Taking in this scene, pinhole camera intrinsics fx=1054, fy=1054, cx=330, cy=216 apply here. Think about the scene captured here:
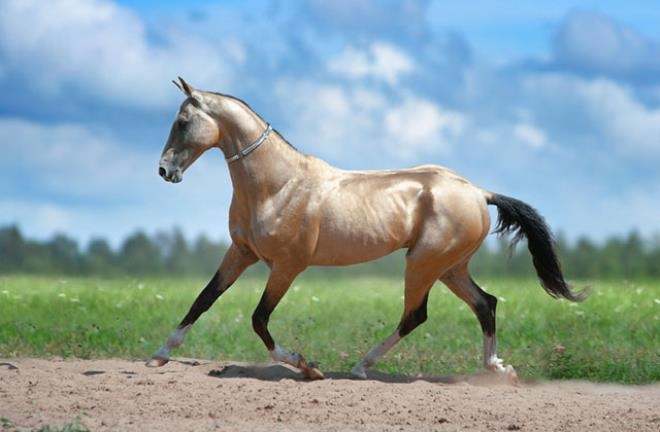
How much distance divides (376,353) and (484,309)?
1.10 m

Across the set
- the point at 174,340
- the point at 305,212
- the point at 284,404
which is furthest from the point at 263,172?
the point at 284,404

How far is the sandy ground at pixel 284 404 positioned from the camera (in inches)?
284

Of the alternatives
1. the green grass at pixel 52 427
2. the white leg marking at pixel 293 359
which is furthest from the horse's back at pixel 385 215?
Answer: the green grass at pixel 52 427

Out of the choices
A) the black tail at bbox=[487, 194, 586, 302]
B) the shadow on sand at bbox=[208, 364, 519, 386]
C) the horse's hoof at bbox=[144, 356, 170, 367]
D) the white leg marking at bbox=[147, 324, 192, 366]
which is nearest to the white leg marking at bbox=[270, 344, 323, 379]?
the shadow on sand at bbox=[208, 364, 519, 386]

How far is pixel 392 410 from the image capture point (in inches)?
297

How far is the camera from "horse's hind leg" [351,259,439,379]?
8.64 metres

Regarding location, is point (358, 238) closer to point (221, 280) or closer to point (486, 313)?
point (221, 280)

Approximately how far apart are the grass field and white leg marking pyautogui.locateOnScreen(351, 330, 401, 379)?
0.92 m

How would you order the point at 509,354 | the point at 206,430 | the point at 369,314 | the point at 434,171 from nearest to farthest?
the point at 206,430 → the point at 434,171 → the point at 509,354 → the point at 369,314

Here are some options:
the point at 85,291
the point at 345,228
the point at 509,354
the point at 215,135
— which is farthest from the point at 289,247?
the point at 85,291

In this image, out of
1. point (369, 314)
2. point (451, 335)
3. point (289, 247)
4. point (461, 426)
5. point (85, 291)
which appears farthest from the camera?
point (85, 291)

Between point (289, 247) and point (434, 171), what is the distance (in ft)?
4.88

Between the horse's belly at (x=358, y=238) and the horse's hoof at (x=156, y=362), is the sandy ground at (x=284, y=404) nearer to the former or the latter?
the horse's hoof at (x=156, y=362)

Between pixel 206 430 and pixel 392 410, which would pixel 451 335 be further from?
pixel 206 430
